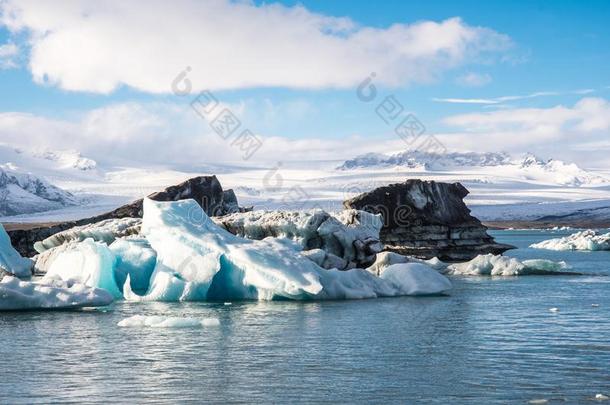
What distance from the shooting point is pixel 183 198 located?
Result: 45281mm

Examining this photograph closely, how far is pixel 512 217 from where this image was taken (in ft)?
490

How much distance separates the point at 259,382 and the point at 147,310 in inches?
386

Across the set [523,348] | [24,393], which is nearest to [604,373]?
[523,348]

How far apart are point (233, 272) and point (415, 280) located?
16.7 feet

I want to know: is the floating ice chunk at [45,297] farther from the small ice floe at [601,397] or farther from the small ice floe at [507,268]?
the small ice floe at [507,268]

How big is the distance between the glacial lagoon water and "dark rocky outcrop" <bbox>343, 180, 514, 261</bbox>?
67.2ft

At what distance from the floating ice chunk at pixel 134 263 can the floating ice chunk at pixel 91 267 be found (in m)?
0.58

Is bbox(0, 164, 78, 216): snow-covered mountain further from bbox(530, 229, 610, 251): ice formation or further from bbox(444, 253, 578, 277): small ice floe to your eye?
bbox(444, 253, 578, 277): small ice floe

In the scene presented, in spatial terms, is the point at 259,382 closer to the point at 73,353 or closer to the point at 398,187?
the point at 73,353

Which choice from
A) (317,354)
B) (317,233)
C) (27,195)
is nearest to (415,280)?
(317,233)

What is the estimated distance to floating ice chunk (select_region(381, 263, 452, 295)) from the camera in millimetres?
23250

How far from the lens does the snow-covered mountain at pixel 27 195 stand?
153m

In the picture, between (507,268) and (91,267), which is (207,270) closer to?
(91,267)

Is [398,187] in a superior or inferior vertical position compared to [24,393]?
superior
